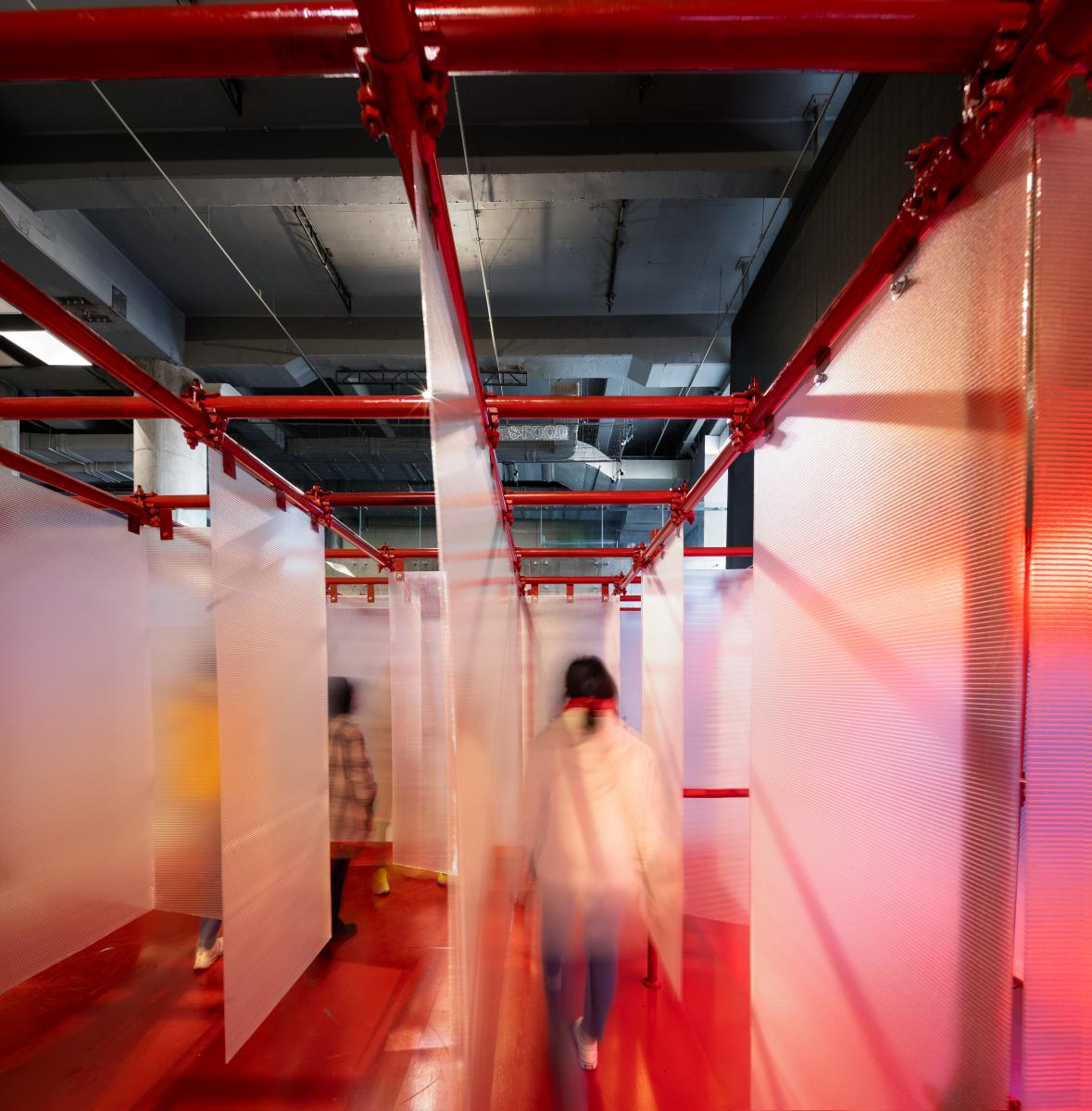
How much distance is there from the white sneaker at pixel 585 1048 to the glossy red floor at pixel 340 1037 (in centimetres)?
3

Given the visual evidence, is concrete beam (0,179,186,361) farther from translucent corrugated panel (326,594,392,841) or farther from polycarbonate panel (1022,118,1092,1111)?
polycarbonate panel (1022,118,1092,1111)

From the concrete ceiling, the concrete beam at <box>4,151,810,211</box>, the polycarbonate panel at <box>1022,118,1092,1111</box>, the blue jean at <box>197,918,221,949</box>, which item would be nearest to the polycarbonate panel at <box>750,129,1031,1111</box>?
the polycarbonate panel at <box>1022,118,1092,1111</box>

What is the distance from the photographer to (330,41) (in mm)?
618

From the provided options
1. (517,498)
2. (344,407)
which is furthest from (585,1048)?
(344,407)

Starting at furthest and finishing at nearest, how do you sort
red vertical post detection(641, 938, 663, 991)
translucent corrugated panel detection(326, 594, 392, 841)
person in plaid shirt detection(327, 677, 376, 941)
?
translucent corrugated panel detection(326, 594, 392, 841)
person in plaid shirt detection(327, 677, 376, 941)
red vertical post detection(641, 938, 663, 991)

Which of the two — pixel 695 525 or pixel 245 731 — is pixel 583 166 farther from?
pixel 695 525

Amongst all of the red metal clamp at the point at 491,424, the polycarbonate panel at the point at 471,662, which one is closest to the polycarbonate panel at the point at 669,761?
the polycarbonate panel at the point at 471,662

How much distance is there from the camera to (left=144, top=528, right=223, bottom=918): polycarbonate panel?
224cm

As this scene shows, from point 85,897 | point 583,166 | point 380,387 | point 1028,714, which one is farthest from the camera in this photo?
point 380,387

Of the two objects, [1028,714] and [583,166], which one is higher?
[583,166]

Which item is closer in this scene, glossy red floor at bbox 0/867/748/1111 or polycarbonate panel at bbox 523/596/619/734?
glossy red floor at bbox 0/867/748/1111

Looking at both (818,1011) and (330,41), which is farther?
(818,1011)

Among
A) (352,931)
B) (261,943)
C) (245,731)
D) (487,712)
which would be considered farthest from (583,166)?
(352,931)

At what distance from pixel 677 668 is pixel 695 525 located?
533 centimetres
